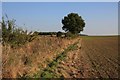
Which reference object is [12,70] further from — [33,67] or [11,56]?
[33,67]

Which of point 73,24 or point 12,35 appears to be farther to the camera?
point 73,24

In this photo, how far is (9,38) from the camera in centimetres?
1727

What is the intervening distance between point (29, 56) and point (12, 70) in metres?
3.35

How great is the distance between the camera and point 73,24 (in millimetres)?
85812

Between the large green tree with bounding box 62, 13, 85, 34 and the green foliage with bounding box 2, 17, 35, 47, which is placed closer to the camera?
the green foliage with bounding box 2, 17, 35, 47

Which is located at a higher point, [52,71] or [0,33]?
[0,33]

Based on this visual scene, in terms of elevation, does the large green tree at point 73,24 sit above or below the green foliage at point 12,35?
above

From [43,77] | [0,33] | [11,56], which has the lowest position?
[43,77]

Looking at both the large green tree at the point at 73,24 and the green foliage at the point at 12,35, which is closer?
the green foliage at the point at 12,35

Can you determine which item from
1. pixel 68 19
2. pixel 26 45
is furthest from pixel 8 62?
pixel 68 19

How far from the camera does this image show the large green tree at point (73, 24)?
3361 inches

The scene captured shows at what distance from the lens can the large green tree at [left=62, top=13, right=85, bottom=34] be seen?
3361 inches

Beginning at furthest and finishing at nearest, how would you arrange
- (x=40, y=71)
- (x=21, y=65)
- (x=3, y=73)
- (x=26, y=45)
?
1. (x=26, y=45)
2. (x=40, y=71)
3. (x=21, y=65)
4. (x=3, y=73)

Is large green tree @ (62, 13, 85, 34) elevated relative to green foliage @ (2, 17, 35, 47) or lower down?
elevated
